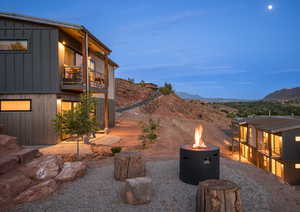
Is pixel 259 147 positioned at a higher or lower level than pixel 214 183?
lower

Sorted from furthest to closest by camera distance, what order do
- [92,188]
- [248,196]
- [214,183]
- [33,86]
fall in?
[33,86] → [92,188] → [248,196] → [214,183]

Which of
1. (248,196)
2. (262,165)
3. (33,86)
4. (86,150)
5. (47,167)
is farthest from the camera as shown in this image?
(262,165)

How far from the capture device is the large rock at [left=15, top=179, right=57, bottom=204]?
5.25 metres

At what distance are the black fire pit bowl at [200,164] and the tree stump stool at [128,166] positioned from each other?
1.50 metres

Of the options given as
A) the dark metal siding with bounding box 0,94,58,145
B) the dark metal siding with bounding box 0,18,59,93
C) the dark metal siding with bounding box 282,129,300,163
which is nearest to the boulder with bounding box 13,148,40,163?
the dark metal siding with bounding box 0,94,58,145

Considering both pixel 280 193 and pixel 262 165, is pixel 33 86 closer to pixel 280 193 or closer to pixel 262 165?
pixel 280 193

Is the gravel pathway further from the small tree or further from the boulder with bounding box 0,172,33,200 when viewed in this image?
the small tree

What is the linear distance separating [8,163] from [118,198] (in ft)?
14.5

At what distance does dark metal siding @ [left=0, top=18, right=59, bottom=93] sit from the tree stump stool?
7.54 metres

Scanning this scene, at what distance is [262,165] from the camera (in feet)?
49.3

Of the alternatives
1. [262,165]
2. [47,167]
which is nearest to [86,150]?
[47,167]

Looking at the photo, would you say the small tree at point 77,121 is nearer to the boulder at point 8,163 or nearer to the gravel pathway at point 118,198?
the boulder at point 8,163

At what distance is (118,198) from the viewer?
5.30 meters

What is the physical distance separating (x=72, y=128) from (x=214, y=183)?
20.6 feet
